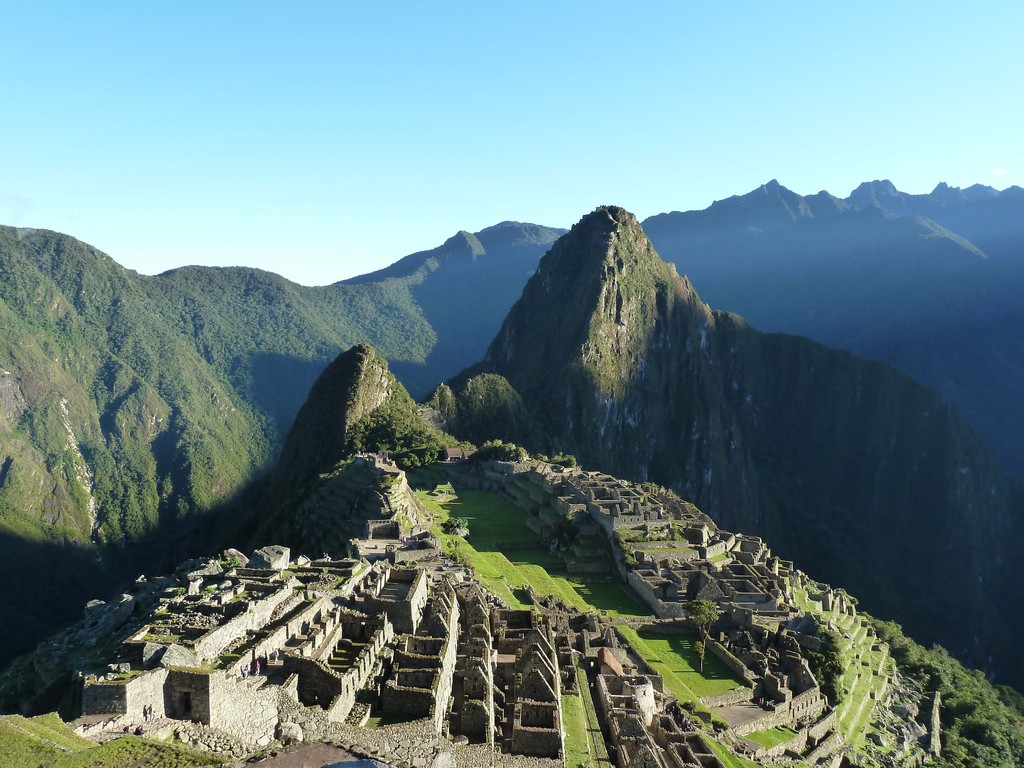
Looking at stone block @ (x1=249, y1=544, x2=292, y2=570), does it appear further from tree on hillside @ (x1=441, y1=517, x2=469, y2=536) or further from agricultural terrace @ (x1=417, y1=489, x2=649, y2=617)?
tree on hillside @ (x1=441, y1=517, x2=469, y2=536)

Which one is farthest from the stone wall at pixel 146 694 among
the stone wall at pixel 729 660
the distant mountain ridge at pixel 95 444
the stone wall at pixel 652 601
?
the distant mountain ridge at pixel 95 444

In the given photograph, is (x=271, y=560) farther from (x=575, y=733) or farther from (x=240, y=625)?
(x=575, y=733)

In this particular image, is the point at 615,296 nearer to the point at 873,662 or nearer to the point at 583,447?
the point at 583,447

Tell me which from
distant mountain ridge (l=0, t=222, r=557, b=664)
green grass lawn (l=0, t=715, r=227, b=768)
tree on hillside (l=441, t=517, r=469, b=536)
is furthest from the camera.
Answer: distant mountain ridge (l=0, t=222, r=557, b=664)

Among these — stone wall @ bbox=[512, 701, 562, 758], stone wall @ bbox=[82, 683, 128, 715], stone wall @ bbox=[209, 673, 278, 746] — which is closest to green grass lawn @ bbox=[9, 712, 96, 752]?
stone wall @ bbox=[82, 683, 128, 715]

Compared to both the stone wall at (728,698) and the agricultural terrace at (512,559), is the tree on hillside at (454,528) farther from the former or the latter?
the stone wall at (728,698)

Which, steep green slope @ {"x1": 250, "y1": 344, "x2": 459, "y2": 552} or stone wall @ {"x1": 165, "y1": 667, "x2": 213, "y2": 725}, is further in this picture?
steep green slope @ {"x1": 250, "y1": 344, "x2": 459, "y2": 552}
